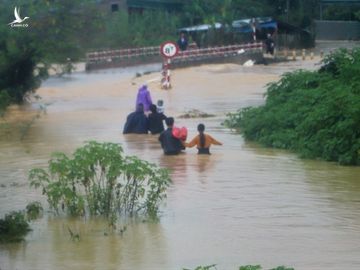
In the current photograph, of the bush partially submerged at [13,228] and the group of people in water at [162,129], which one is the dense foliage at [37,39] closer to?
the group of people in water at [162,129]

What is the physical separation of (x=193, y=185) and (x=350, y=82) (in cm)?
574

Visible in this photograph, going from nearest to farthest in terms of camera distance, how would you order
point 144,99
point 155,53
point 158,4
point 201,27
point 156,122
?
point 156,122 → point 144,99 → point 155,53 → point 201,27 → point 158,4

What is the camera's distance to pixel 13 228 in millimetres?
13516

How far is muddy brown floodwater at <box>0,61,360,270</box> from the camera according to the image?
1273 cm

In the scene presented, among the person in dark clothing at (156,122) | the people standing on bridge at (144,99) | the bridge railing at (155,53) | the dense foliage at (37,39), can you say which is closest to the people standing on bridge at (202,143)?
the person in dark clothing at (156,122)

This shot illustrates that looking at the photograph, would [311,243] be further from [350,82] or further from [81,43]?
[81,43]

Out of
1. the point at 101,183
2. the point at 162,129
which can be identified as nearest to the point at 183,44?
the point at 162,129

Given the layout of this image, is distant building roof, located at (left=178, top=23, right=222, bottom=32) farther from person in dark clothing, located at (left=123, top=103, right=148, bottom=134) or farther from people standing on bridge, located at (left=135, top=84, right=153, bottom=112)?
person in dark clothing, located at (left=123, top=103, right=148, bottom=134)

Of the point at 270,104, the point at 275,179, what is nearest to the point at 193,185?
the point at 275,179

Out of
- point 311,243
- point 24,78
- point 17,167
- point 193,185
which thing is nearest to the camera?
point 311,243

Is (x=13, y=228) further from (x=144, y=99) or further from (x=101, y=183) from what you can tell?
(x=144, y=99)

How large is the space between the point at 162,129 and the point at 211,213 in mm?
10198

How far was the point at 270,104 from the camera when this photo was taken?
26.1 meters

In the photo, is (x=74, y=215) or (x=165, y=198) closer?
(x=74, y=215)
